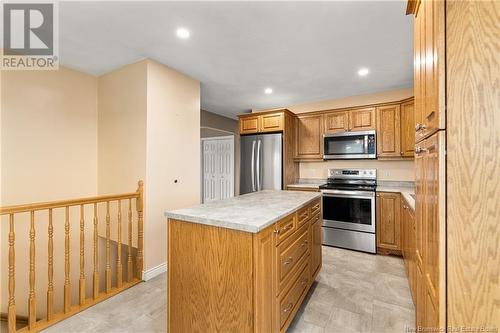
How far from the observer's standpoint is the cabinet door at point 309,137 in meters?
4.08

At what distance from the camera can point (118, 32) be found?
2.12 metres

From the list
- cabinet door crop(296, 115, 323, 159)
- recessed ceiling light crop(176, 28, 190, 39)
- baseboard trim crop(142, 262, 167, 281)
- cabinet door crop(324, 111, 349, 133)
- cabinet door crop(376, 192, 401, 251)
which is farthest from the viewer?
cabinet door crop(296, 115, 323, 159)

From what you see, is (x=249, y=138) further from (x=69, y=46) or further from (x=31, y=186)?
(x=31, y=186)

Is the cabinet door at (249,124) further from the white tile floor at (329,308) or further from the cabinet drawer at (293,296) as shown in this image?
the cabinet drawer at (293,296)

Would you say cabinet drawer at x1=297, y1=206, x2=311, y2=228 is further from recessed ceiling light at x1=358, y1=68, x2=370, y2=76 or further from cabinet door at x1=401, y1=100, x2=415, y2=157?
cabinet door at x1=401, y1=100, x2=415, y2=157

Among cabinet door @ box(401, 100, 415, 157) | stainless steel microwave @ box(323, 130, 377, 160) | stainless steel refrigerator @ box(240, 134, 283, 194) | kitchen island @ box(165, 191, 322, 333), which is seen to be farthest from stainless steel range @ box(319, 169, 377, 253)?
kitchen island @ box(165, 191, 322, 333)

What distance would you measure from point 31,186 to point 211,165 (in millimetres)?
3753

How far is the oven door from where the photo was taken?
327 cm

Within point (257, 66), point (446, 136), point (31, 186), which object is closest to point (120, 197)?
point (31, 186)

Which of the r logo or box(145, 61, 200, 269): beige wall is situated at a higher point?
the r logo

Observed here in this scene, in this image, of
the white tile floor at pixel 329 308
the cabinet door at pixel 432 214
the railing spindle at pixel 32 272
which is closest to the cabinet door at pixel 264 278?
the white tile floor at pixel 329 308

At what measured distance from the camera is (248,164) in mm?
4188

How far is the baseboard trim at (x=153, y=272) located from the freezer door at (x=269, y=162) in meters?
2.01

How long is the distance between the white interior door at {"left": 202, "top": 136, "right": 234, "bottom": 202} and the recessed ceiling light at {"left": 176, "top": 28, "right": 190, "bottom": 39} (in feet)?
11.9
